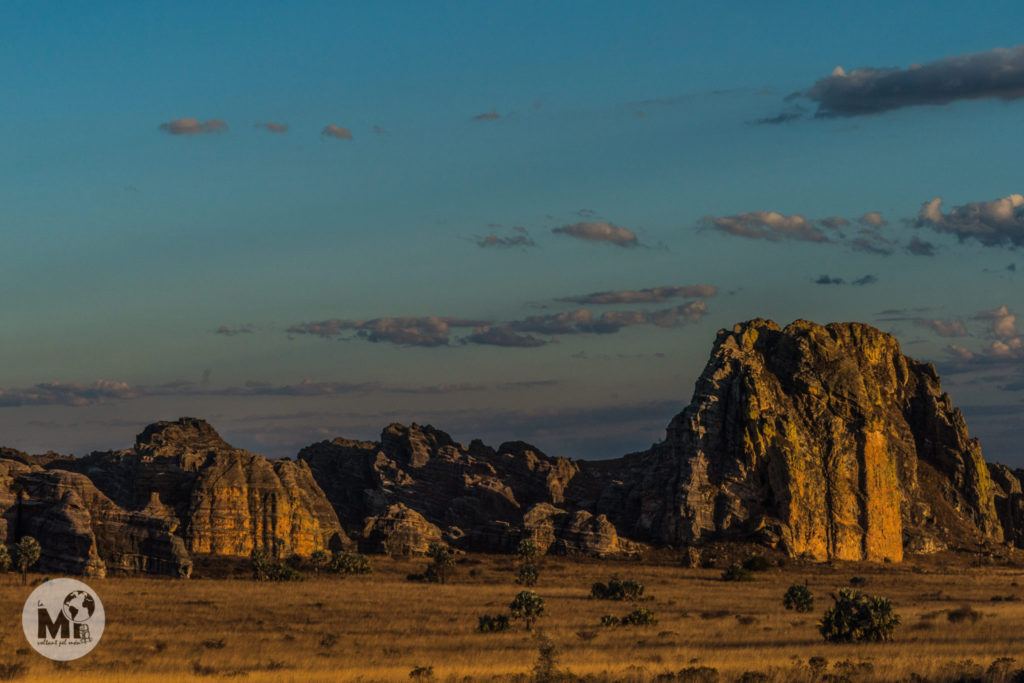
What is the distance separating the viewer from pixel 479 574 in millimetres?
115562

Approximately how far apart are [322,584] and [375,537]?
105ft

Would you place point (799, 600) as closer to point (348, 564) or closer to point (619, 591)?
point (619, 591)

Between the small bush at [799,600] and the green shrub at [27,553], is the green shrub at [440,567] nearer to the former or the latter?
the small bush at [799,600]

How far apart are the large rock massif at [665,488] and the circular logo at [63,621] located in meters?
22.7

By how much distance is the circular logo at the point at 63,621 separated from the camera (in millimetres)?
60781

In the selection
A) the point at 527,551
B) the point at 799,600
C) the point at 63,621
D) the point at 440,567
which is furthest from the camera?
the point at 527,551

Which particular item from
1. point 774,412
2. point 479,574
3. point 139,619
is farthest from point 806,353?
point 139,619

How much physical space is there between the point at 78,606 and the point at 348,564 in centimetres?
Result: 4153

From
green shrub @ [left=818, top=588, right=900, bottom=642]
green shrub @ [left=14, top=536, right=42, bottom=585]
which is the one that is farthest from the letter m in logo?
green shrub @ [left=818, top=588, right=900, bottom=642]

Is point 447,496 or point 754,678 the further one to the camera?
point 447,496

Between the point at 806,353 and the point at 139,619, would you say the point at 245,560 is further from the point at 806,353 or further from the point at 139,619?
the point at 806,353

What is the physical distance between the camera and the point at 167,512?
4579 inches

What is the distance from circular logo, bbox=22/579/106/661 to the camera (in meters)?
60.8

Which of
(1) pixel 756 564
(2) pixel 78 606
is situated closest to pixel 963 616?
(1) pixel 756 564
